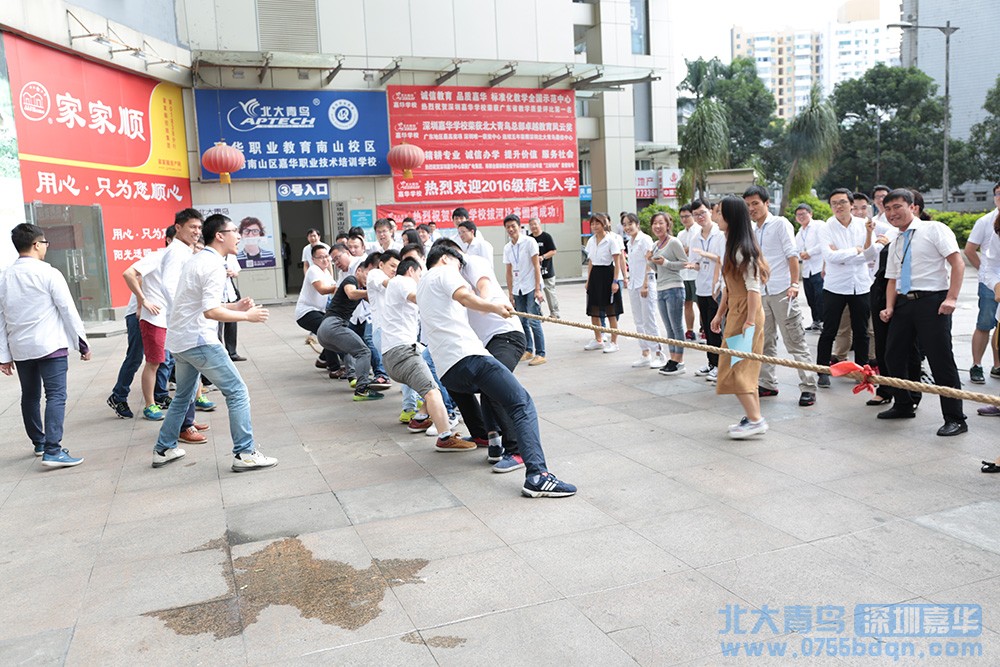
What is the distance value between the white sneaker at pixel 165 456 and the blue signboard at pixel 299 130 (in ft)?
37.2

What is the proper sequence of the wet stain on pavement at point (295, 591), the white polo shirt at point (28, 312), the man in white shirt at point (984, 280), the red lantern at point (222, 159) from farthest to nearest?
the red lantern at point (222, 159) → the man in white shirt at point (984, 280) → the white polo shirt at point (28, 312) → the wet stain on pavement at point (295, 591)

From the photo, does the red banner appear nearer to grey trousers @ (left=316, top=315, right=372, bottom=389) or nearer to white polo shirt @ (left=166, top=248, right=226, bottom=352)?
grey trousers @ (left=316, top=315, right=372, bottom=389)

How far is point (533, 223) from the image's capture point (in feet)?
32.7

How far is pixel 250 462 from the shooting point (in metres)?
4.71

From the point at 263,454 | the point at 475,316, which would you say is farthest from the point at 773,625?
the point at 263,454

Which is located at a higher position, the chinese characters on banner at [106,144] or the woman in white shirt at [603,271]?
the chinese characters on banner at [106,144]

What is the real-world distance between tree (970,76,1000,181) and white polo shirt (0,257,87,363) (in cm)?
3871

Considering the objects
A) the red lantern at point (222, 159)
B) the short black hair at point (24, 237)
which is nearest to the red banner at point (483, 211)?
the red lantern at point (222, 159)

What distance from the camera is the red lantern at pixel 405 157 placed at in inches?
615

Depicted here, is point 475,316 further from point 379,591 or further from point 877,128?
point 877,128

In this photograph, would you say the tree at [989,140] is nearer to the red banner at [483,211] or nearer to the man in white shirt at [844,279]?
the red banner at [483,211]

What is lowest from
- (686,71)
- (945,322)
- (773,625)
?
(773,625)

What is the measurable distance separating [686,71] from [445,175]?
33.8 metres

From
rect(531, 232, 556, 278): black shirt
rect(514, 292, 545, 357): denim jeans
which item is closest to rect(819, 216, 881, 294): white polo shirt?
rect(514, 292, 545, 357): denim jeans
